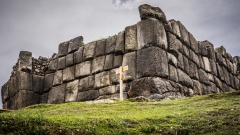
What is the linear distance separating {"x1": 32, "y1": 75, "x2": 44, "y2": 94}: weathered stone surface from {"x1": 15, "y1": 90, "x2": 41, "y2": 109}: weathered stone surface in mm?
336

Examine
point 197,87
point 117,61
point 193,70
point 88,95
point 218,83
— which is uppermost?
point 117,61

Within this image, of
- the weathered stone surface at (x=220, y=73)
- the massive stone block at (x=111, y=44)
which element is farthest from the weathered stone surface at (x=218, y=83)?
the massive stone block at (x=111, y=44)

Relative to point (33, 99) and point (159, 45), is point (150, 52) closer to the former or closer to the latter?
point (159, 45)

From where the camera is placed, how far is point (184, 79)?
16.2 metres

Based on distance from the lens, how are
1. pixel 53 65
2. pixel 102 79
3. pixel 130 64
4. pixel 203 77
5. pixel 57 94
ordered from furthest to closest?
1. pixel 53 65
2. pixel 203 77
3. pixel 57 94
4. pixel 102 79
5. pixel 130 64

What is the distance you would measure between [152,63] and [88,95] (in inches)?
171

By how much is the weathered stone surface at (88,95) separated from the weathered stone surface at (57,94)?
134 centimetres

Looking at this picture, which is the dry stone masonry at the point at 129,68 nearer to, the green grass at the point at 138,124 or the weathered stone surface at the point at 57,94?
the weathered stone surface at the point at 57,94

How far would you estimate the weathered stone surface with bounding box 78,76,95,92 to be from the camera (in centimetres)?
1688

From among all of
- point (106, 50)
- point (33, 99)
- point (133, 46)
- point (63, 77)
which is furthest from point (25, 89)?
point (133, 46)

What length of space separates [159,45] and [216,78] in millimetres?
7536

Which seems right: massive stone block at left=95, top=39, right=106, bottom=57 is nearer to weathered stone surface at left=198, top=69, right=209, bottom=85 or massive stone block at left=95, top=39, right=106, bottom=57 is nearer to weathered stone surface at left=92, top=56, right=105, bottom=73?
weathered stone surface at left=92, top=56, right=105, bottom=73

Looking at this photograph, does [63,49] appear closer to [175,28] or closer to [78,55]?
[78,55]

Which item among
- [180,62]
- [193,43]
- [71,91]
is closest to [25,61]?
[71,91]
